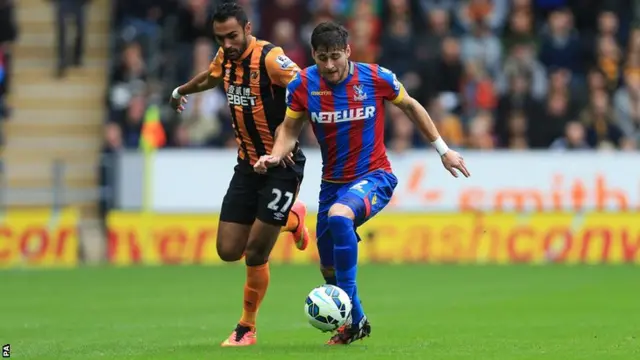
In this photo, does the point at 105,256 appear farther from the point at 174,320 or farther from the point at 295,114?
the point at 295,114

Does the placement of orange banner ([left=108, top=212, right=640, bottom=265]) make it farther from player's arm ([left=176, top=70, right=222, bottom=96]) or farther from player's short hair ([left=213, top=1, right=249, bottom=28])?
player's short hair ([left=213, top=1, right=249, bottom=28])

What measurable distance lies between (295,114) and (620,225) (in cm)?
1267

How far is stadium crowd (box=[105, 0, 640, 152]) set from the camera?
22922 mm

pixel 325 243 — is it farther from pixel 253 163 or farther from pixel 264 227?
pixel 253 163

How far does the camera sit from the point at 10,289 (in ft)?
57.3

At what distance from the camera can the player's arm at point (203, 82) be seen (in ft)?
36.7

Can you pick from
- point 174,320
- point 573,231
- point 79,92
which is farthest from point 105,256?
point 174,320

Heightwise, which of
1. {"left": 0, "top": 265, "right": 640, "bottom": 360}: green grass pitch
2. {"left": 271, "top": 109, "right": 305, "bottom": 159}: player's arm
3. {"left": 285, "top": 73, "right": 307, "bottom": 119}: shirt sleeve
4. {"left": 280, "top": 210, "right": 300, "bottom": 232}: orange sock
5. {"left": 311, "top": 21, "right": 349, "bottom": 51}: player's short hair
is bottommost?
{"left": 0, "top": 265, "right": 640, "bottom": 360}: green grass pitch

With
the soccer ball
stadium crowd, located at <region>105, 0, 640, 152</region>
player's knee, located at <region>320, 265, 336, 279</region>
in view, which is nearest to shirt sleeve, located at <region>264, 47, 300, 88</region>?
player's knee, located at <region>320, 265, 336, 279</region>

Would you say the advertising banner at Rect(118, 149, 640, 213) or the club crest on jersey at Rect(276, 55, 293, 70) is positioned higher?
the club crest on jersey at Rect(276, 55, 293, 70)

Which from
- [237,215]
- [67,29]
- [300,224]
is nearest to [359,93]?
[237,215]

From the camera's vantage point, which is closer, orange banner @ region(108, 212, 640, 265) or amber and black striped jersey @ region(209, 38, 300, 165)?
amber and black striped jersey @ region(209, 38, 300, 165)

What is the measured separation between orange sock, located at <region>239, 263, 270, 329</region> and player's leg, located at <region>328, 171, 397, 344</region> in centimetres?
73

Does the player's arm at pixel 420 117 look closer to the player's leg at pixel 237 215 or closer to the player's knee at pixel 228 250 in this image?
the player's leg at pixel 237 215
